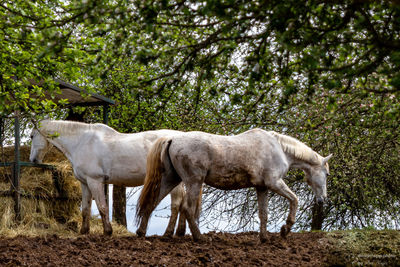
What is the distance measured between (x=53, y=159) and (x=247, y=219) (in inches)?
219

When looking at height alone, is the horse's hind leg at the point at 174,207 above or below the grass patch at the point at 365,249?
above

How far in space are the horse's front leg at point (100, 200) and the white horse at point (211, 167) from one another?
52.3 inches

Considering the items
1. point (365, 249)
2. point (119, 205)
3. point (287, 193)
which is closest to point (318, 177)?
point (287, 193)

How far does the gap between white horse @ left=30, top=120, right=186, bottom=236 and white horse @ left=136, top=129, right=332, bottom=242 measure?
4.03 ft

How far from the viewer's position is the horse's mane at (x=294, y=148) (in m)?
7.97

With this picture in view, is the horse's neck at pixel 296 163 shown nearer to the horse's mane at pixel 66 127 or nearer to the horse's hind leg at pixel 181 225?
the horse's hind leg at pixel 181 225

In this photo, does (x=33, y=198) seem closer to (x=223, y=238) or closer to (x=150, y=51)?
(x=223, y=238)

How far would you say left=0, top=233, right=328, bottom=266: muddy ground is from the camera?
5.91 metres

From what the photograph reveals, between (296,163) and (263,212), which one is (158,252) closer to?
(263,212)

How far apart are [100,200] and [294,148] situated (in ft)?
12.4

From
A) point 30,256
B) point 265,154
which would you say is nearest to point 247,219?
point 265,154

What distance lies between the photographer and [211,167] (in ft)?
23.1

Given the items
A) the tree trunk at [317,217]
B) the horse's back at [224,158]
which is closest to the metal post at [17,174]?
the horse's back at [224,158]

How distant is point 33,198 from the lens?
10109 mm
